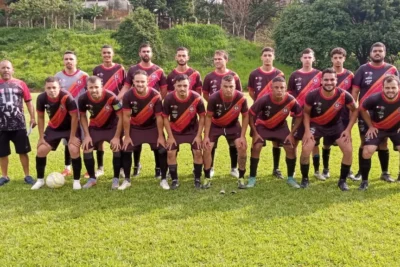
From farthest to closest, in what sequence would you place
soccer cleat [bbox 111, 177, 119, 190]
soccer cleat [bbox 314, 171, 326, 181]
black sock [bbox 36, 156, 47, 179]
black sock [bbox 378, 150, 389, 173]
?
soccer cleat [bbox 314, 171, 326, 181] < black sock [bbox 378, 150, 389, 173] < black sock [bbox 36, 156, 47, 179] < soccer cleat [bbox 111, 177, 119, 190]

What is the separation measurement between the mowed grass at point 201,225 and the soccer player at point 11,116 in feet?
1.52

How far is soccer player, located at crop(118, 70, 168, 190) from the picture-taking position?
231 inches

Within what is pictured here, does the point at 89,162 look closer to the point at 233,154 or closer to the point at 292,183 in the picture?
the point at 233,154

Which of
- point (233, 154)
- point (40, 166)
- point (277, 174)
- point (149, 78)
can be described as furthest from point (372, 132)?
point (40, 166)

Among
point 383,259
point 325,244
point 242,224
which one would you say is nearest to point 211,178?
point 242,224

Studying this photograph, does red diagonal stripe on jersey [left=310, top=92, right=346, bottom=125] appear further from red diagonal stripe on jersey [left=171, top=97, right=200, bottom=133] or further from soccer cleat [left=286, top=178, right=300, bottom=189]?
red diagonal stripe on jersey [left=171, top=97, right=200, bottom=133]

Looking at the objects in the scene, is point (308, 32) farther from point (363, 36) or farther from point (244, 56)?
point (244, 56)

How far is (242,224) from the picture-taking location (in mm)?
4504

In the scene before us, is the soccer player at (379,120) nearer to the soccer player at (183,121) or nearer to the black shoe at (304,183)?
the black shoe at (304,183)

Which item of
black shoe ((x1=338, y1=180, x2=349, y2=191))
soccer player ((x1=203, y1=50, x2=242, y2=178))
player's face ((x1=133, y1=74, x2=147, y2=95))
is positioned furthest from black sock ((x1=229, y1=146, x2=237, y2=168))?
player's face ((x1=133, y1=74, x2=147, y2=95))

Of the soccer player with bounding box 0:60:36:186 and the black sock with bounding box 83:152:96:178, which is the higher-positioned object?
the soccer player with bounding box 0:60:36:186

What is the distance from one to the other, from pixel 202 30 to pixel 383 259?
33321 millimetres

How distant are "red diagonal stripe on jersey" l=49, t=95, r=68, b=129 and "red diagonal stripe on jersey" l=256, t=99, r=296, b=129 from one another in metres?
3.03

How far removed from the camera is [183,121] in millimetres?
5984
